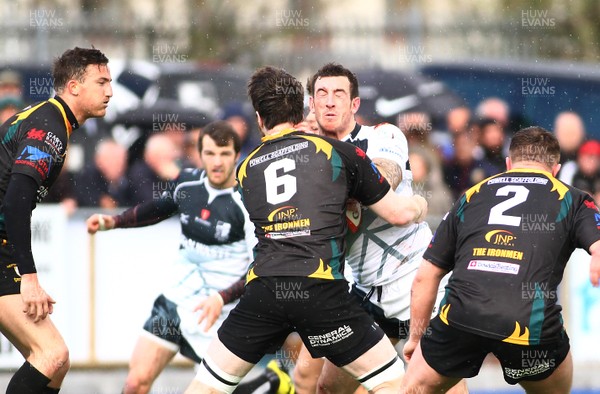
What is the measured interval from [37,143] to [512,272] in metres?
2.90

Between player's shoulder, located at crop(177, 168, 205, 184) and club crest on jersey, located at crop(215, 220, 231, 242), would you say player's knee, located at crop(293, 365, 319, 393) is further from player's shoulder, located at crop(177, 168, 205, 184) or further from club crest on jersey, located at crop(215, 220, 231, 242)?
player's shoulder, located at crop(177, 168, 205, 184)

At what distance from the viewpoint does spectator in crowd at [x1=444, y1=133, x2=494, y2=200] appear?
12500mm

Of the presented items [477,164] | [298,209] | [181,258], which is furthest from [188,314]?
[477,164]

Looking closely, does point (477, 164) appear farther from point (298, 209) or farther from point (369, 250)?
point (298, 209)

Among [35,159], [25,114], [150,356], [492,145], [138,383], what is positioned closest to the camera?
[35,159]

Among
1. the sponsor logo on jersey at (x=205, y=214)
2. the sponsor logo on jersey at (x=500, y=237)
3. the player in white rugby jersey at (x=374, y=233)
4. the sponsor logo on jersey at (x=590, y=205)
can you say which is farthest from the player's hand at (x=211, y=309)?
the sponsor logo on jersey at (x=590, y=205)

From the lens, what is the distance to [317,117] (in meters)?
7.30

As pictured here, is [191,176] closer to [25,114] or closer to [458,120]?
[25,114]

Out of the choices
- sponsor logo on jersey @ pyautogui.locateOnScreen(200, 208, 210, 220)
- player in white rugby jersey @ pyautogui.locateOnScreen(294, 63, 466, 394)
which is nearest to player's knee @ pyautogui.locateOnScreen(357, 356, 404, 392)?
player in white rugby jersey @ pyautogui.locateOnScreen(294, 63, 466, 394)

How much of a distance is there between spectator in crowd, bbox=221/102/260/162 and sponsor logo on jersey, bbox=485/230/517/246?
6307mm

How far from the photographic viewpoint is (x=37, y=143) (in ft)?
22.1

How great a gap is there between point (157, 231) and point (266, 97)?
4787 mm

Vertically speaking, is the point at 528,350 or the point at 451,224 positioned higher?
the point at 451,224

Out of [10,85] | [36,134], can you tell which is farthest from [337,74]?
[10,85]
